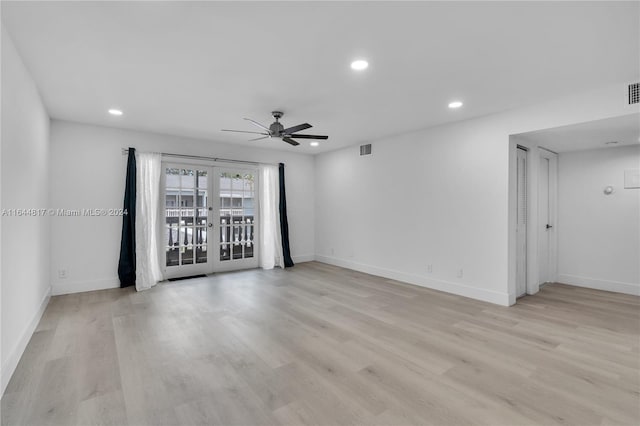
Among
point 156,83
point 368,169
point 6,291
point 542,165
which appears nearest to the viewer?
point 6,291

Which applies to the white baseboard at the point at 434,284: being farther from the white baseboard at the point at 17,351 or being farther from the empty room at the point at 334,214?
the white baseboard at the point at 17,351

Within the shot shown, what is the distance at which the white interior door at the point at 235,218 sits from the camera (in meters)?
6.16

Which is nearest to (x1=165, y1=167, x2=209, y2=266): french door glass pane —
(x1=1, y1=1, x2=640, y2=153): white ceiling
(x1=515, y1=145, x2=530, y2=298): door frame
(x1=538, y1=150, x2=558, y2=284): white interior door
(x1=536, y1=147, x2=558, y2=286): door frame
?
(x1=1, y1=1, x2=640, y2=153): white ceiling

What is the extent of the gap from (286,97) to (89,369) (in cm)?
322

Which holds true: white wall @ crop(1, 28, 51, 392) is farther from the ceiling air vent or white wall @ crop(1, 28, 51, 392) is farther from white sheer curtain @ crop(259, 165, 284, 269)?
the ceiling air vent

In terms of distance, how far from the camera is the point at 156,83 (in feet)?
10.7

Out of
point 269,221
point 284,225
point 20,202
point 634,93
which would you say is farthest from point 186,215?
point 634,93

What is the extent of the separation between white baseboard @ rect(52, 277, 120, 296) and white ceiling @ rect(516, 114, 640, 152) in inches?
255

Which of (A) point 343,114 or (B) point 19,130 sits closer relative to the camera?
(B) point 19,130

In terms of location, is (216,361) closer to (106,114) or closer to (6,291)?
(6,291)

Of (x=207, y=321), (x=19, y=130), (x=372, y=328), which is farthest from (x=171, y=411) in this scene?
(x=19, y=130)

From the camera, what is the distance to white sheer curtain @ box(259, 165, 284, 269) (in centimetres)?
656

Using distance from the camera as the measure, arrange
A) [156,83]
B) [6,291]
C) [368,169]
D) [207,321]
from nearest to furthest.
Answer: [6,291]
[156,83]
[207,321]
[368,169]

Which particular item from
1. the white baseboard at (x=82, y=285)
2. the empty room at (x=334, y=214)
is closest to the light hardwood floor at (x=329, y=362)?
the empty room at (x=334, y=214)
